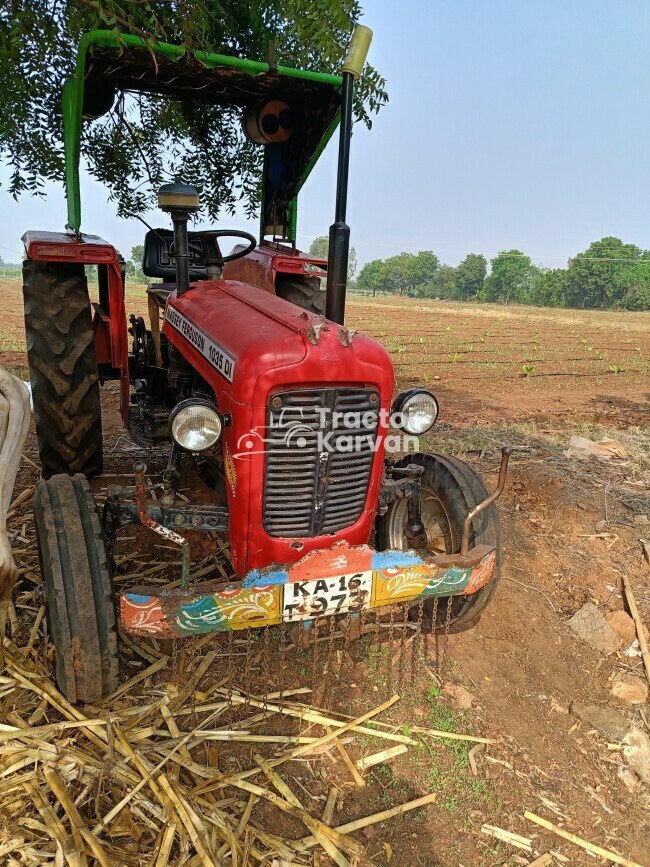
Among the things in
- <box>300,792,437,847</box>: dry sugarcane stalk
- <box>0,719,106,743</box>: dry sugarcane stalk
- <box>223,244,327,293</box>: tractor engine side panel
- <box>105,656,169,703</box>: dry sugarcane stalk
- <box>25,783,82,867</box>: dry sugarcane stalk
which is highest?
<box>223,244,327,293</box>: tractor engine side panel

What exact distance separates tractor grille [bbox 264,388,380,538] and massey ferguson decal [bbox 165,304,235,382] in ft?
0.83

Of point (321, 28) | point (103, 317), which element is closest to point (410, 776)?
point (321, 28)

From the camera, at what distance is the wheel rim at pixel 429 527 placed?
2729mm

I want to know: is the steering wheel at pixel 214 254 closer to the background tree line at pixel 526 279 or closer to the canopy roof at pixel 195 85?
the canopy roof at pixel 195 85

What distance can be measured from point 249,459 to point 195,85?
2.52 m

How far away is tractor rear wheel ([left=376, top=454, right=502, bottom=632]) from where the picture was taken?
8.25 ft

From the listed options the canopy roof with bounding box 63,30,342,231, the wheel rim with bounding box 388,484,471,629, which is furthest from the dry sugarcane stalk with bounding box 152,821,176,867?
the canopy roof with bounding box 63,30,342,231

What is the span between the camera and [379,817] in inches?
72.4

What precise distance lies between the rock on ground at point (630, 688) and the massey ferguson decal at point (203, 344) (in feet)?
6.87

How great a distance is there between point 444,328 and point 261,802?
20.3m

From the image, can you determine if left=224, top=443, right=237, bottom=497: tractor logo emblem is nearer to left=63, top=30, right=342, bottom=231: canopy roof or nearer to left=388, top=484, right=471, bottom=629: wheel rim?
left=388, top=484, right=471, bottom=629: wheel rim

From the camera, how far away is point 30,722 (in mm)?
2004

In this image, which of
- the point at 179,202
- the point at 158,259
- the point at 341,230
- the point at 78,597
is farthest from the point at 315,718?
the point at 158,259

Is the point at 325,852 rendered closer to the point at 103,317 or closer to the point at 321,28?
the point at 321,28
